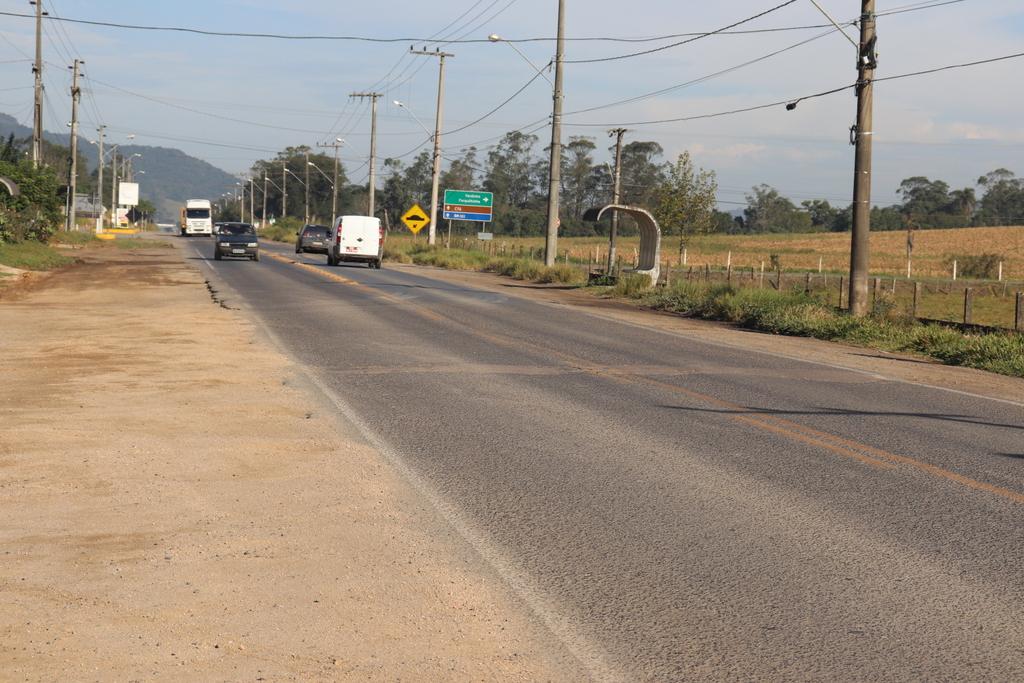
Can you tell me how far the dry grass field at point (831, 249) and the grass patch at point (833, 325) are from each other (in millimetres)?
46087

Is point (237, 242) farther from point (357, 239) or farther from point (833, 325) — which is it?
point (833, 325)

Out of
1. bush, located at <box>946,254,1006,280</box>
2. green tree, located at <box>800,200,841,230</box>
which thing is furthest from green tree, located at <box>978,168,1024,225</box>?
bush, located at <box>946,254,1006,280</box>

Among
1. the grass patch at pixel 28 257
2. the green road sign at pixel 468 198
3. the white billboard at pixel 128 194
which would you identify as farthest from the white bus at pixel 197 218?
the grass patch at pixel 28 257

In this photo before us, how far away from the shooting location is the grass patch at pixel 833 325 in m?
18.1

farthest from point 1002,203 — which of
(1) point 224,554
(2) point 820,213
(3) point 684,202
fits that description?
(1) point 224,554

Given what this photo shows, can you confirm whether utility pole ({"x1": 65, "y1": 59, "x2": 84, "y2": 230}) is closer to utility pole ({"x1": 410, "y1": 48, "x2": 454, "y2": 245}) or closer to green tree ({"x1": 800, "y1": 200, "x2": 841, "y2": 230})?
utility pole ({"x1": 410, "y1": 48, "x2": 454, "y2": 245})

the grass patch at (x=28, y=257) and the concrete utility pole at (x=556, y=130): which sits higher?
the concrete utility pole at (x=556, y=130)

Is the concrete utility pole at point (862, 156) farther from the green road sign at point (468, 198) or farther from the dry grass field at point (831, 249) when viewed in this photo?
the dry grass field at point (831, 249)

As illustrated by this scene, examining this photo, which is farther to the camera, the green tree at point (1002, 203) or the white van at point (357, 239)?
the green tree at point (1002, 203)

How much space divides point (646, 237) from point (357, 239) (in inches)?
563

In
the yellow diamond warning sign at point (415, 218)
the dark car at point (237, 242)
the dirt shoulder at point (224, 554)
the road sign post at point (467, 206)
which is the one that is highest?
the road sign post at point (467, 206)

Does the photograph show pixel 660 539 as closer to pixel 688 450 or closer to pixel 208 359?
pixel 688 450

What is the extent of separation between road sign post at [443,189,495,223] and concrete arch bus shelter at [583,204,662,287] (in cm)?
2866

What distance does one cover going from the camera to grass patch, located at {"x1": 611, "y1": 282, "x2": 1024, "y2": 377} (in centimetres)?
1811
